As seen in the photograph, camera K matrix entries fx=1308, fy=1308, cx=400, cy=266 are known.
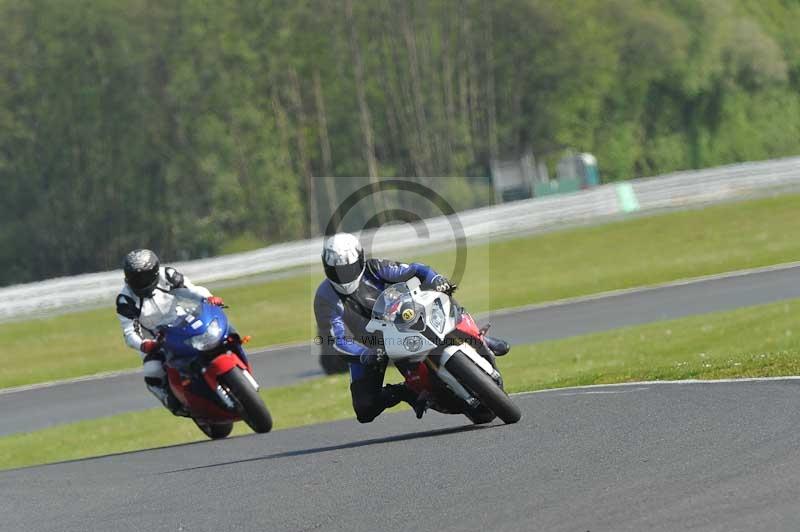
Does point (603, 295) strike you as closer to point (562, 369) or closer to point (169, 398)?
point (562, 369)

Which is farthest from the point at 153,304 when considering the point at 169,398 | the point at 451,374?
the point at 451,374

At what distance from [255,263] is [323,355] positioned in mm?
13928

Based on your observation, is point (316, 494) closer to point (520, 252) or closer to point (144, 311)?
point (144, 311)

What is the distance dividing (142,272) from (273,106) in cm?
4879

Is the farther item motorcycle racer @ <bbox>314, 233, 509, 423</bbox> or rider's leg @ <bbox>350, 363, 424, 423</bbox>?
rider's leg @ <bbox>350, 363, 424, 423</bbox>

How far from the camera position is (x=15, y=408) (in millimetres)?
18672

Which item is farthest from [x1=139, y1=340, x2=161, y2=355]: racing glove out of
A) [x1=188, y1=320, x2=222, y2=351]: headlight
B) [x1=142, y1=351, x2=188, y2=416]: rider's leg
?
[x1=188, y1=320, x2=222, y2=351]: headlight

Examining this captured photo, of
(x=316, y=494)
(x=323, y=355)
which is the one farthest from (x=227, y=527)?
(x=323, y=355)

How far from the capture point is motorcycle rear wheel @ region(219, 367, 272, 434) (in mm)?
11336

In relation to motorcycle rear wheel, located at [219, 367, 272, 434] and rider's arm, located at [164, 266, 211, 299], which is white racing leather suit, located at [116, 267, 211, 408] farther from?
motorcycle rear wheel, located at [219, 367, 272, 434]

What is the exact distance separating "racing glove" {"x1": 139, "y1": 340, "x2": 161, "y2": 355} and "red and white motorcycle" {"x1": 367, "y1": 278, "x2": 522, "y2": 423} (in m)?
3.39

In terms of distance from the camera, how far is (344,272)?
30.1 feet

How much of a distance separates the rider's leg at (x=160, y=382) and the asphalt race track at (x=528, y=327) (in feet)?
16.2

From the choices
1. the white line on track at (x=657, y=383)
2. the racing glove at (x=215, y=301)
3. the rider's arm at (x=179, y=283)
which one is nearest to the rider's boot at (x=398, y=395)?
the white line on track at (x=657, y=383)
